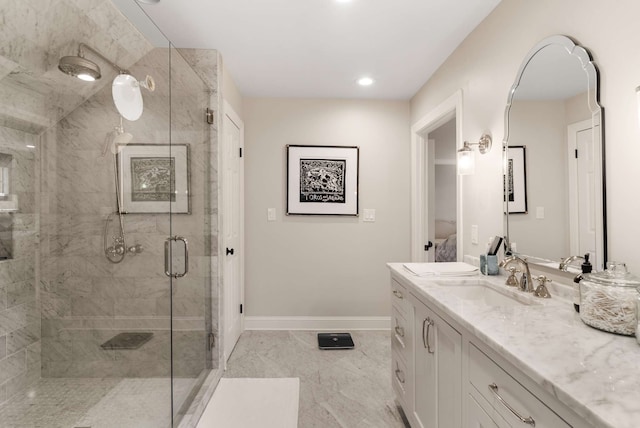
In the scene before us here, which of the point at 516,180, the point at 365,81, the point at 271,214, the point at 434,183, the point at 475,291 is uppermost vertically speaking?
the point at 365,81

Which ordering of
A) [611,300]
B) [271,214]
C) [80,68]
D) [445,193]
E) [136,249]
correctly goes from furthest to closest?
[445,193] → [271,214] → [136,249] → [80,68] → [611,300]

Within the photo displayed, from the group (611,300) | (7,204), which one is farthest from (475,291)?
(7,204)

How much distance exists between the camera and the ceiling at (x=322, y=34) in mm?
1861

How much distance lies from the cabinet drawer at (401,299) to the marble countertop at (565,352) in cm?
43

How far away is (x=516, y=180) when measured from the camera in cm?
165

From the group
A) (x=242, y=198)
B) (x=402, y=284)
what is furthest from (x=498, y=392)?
(x=242, y=198)

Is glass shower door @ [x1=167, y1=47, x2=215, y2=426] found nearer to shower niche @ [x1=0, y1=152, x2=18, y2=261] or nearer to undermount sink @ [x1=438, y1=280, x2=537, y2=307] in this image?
shower niche @ [x1=0, y1=152, x2=18, y2=261]

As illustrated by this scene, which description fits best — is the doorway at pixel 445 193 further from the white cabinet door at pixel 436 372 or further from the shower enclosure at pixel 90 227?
the shower enclosure at pixel 90 227

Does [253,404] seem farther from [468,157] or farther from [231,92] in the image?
[231,92]

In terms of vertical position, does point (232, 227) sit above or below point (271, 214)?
below

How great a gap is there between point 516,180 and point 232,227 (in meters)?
2.25

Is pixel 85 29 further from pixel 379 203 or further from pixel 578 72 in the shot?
pixel 379 203

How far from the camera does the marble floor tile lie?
6.55ft

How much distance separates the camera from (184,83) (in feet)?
7.33
